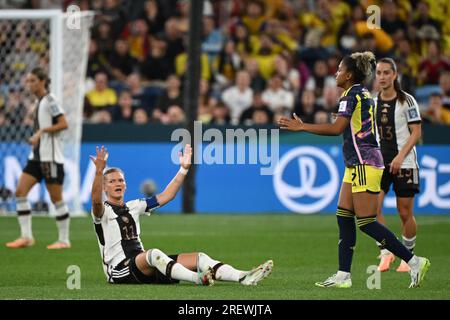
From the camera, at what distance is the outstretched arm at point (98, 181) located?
9078mm

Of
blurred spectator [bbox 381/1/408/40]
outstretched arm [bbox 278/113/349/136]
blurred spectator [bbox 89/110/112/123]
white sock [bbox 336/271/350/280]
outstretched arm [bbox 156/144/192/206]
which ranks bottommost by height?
white sock [bbox 336/271/350/280]

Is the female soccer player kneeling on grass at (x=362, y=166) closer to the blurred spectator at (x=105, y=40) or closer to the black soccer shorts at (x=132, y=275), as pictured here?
the black soccer shorts at (x=132, y=275)

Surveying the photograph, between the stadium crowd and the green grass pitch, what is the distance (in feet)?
9.38

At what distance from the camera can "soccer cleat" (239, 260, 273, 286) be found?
30.1ft

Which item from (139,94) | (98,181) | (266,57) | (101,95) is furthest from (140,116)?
(98,181)

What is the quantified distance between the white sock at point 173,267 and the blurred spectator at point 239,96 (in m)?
12.0

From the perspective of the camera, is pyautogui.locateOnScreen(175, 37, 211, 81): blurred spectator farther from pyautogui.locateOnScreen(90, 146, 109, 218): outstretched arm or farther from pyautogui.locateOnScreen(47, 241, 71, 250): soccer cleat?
pyautogui.locateOnScreen(90, 146, 109, 218): outstretched arm

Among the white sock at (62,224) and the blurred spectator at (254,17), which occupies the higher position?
the blurred spectator at (254,17)

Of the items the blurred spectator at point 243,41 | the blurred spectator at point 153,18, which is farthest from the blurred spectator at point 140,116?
the blurred spectator at point 153,18

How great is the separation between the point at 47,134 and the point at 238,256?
3334 mm

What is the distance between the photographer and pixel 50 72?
62.3ft

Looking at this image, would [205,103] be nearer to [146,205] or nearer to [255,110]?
[255,110]

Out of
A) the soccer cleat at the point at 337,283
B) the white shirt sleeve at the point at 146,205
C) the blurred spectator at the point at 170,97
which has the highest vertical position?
the blurred spectator at the point at 170,97

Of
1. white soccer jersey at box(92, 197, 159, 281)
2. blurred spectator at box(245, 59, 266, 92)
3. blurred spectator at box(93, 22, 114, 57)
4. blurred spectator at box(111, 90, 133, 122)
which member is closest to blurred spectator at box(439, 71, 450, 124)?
blurred spectator at box(245, 59, 266, 92)
